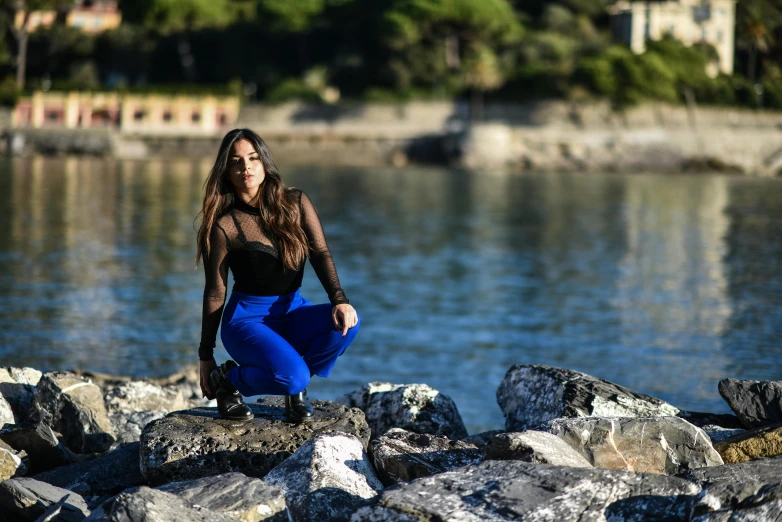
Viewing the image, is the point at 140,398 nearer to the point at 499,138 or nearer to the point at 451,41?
the point at 499,138

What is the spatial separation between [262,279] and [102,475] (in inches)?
53.1

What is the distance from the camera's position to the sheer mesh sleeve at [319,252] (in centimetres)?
584

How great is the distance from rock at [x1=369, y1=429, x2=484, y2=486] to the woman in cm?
51

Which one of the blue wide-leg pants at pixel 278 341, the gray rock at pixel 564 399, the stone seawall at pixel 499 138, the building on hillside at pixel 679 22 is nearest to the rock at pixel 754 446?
the gray rock at pixel 564 399

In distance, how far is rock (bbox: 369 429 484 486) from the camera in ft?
18.8

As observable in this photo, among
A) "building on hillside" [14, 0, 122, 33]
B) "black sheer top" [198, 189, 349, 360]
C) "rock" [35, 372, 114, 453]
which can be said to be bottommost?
"rock" [35, 372, 114, 453]

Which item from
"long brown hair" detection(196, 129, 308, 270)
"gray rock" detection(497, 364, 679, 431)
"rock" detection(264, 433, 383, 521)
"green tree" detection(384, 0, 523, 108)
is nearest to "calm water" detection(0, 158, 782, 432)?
"gray rock" detection(497, 364, 679, 431)

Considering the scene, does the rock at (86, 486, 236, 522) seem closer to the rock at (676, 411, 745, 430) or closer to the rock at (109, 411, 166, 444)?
the rock at (109, 411, 166, 444)

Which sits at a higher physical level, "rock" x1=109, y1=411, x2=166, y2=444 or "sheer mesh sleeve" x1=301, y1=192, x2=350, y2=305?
"sheer mesh sleeve" x1=301, y1=192, x2=350, y2=305

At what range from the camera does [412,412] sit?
7629 millimetres

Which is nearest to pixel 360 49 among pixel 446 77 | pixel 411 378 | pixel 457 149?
pixel 446 77

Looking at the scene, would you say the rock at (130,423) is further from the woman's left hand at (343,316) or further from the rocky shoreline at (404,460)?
the woman's left hand at (343,316)

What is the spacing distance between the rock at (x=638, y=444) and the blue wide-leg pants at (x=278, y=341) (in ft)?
3.95

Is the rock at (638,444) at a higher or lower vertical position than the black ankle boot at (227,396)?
lower
